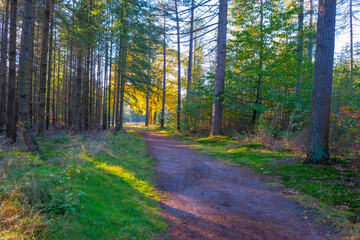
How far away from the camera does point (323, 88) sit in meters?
5.94

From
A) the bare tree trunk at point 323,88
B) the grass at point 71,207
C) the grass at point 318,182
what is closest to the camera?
the grass at point 71,207

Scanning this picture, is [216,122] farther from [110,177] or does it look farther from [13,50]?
[13,50]

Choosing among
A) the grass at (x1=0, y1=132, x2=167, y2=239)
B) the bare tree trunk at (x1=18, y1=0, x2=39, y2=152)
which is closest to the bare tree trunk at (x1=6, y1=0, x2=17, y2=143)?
the bare tree trunk at (x1=18, y1=0, x2=39, y2=152)

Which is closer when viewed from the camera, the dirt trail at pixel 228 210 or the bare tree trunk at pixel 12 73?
the dirt trail at pixel 228 210

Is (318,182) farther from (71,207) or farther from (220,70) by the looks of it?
(220,70)

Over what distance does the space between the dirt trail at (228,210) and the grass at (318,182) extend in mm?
363

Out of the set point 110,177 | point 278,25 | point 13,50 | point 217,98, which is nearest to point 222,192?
point 110,177

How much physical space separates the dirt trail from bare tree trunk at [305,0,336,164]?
2.03 metres

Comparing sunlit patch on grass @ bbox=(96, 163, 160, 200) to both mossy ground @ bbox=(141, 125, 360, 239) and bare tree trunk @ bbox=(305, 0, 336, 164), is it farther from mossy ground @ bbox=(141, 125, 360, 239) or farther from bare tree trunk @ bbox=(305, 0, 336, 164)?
bare tree trunk @ bbox=(305, 0, 336, 164)

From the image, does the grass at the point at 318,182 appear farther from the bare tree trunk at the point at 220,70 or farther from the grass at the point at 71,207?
the bare tree trunk at the point at 220,70

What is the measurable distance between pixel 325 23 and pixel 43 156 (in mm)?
9247

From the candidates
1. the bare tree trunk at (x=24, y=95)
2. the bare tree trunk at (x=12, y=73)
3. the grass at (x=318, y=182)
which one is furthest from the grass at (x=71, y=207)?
the bare tree trunk at (x=12, y=73)

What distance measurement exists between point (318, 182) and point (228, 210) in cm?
259

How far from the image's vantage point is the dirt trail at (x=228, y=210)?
3.06m
